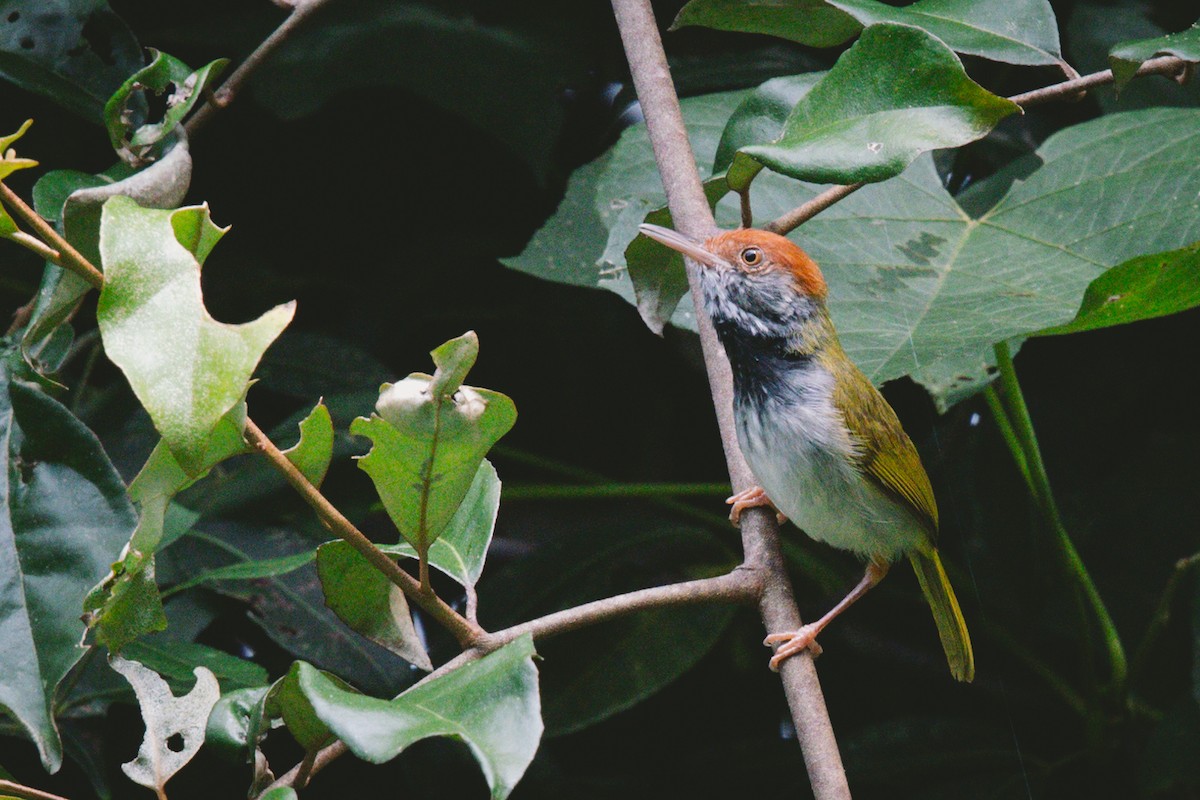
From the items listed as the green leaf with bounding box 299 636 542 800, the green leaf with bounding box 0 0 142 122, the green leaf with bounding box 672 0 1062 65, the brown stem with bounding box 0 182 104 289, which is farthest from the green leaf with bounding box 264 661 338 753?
the green leaf with bounding box 0 0 142 122

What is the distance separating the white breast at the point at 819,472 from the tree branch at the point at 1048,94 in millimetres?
569

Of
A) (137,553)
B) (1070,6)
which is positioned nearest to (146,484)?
(137,553)

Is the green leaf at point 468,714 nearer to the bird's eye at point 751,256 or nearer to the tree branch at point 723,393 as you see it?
the tree branch at point 723,393

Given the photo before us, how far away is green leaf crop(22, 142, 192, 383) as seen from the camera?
59.4 inches

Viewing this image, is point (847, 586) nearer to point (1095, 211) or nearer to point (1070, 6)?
point (1095, 211)

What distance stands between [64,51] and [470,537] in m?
1.54

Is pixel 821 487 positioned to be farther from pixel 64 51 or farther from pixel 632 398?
pixel 64 51

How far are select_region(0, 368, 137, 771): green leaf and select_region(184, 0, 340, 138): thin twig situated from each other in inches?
26.3

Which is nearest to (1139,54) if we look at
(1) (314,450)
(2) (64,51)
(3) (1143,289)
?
(3) (1143,289)

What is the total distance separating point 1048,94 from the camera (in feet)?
5.77

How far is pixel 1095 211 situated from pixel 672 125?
1.02m

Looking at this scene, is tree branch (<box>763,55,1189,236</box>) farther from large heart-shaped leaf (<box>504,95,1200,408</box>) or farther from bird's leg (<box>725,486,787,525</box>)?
bird's leg (<box>725,486,787,525</box>)

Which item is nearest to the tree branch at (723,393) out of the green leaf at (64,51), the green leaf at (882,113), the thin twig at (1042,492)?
the green leaf at (882,113)

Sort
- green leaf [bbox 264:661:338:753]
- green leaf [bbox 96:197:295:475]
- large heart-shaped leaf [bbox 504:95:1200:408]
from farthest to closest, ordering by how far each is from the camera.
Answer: large heart-shaped leaf [bbox 504:95:1200:408] < green leaf [bbox 264:661:338:753] < green leaf [bbox 96:197:295:475]
